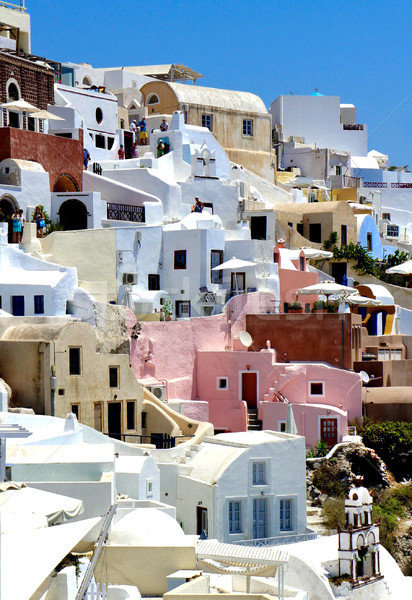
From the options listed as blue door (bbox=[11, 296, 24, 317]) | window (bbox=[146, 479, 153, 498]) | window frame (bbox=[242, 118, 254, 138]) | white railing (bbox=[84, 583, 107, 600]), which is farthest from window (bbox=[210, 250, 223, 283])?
white railing (bbox=[84, 583, 107, 600])

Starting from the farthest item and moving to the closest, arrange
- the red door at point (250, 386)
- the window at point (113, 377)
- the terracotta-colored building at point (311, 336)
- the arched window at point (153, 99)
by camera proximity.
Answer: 1. the arched window at point (153, 99)
2. the terracotta-colored building at point (311, 336)
3. the red door at point (250, 386)
4. the window at point (113, 377)

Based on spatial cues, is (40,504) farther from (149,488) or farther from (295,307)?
(295,307)

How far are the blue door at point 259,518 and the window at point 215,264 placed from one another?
12.2 meters

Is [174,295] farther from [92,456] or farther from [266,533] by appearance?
[92,456]

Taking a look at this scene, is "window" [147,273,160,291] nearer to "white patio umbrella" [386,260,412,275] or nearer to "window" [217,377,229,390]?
"window" [217,377,229,390]

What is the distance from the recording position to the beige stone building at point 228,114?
5469 centimetres

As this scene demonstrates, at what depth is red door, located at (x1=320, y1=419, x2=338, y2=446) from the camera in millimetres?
37562

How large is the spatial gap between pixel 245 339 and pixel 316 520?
828 cm

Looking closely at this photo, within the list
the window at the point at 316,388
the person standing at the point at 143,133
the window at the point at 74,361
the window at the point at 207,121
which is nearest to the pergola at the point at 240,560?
the window at the point at 74,361

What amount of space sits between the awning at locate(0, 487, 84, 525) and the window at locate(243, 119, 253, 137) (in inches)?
1493

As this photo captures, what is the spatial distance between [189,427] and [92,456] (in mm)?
9687

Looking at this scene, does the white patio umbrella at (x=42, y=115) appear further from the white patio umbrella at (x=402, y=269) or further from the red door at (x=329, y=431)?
the white patio umbrella at (x=402, y=269)

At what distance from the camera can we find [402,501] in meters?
36.2

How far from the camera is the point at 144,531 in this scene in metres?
22.5
